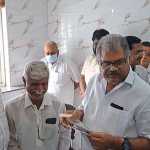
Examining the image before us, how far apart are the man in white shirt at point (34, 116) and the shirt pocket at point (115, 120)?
391 millimetres

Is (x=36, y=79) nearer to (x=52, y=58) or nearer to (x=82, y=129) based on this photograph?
(x=82, y=129)

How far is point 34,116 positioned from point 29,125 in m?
0.06

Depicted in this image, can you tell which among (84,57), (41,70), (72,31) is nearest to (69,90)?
(84,57)

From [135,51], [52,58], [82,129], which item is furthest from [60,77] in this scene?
[82,129]

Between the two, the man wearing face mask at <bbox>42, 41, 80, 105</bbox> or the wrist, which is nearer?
the wrist

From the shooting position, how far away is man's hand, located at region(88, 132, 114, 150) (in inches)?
50.5

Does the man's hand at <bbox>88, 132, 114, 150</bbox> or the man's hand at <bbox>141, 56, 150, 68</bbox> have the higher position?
the man's hand at <bbox>141, 56, 150, 68</bbox>

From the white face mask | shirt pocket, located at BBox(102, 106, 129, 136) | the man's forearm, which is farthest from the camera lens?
the white face mask

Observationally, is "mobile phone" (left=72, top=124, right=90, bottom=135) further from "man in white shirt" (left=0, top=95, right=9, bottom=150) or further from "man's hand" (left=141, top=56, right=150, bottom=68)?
"man's hand" (left=141, top=56, right=150, bottom=68)

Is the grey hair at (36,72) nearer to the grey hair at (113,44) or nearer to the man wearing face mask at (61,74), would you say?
the grey hair at (113,44)

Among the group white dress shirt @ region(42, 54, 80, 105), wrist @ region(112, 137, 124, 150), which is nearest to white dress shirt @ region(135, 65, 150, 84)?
wrist @ region(112, 137, 124, 150)

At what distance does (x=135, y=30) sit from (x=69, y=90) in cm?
111

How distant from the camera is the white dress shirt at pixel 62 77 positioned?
3.35 metres

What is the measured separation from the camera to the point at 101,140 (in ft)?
4.27
